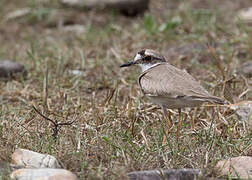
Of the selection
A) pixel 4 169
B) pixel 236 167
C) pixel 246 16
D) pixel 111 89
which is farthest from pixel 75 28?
pixel 236 167

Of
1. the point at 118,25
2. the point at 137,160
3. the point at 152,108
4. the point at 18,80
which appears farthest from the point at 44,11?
the point at 137,160

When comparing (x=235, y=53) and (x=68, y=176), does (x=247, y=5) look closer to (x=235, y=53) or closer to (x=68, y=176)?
(x=235, y=53)

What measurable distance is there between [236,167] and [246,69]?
7.42ft

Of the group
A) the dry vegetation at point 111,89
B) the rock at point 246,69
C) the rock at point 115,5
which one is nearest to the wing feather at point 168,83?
the dry vegetation at point 111,89

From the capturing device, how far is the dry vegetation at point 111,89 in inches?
122

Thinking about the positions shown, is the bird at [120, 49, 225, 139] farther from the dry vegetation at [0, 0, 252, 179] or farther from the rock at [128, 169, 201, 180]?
the rock at [128, 169, 201, 180]

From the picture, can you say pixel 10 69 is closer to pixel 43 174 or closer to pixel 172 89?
pixel 172 89

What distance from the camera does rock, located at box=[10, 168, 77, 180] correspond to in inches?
103

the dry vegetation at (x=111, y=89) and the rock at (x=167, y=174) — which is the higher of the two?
the dry vegetation at (x=111, y=89)

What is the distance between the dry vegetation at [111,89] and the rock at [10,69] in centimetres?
12

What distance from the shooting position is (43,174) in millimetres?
2650

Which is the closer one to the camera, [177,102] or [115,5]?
[177,102]

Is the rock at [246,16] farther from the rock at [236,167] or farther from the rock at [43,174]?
the rock at [43,174]

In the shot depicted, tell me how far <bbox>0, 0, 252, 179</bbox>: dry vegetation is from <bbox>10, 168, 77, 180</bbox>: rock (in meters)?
0.13
